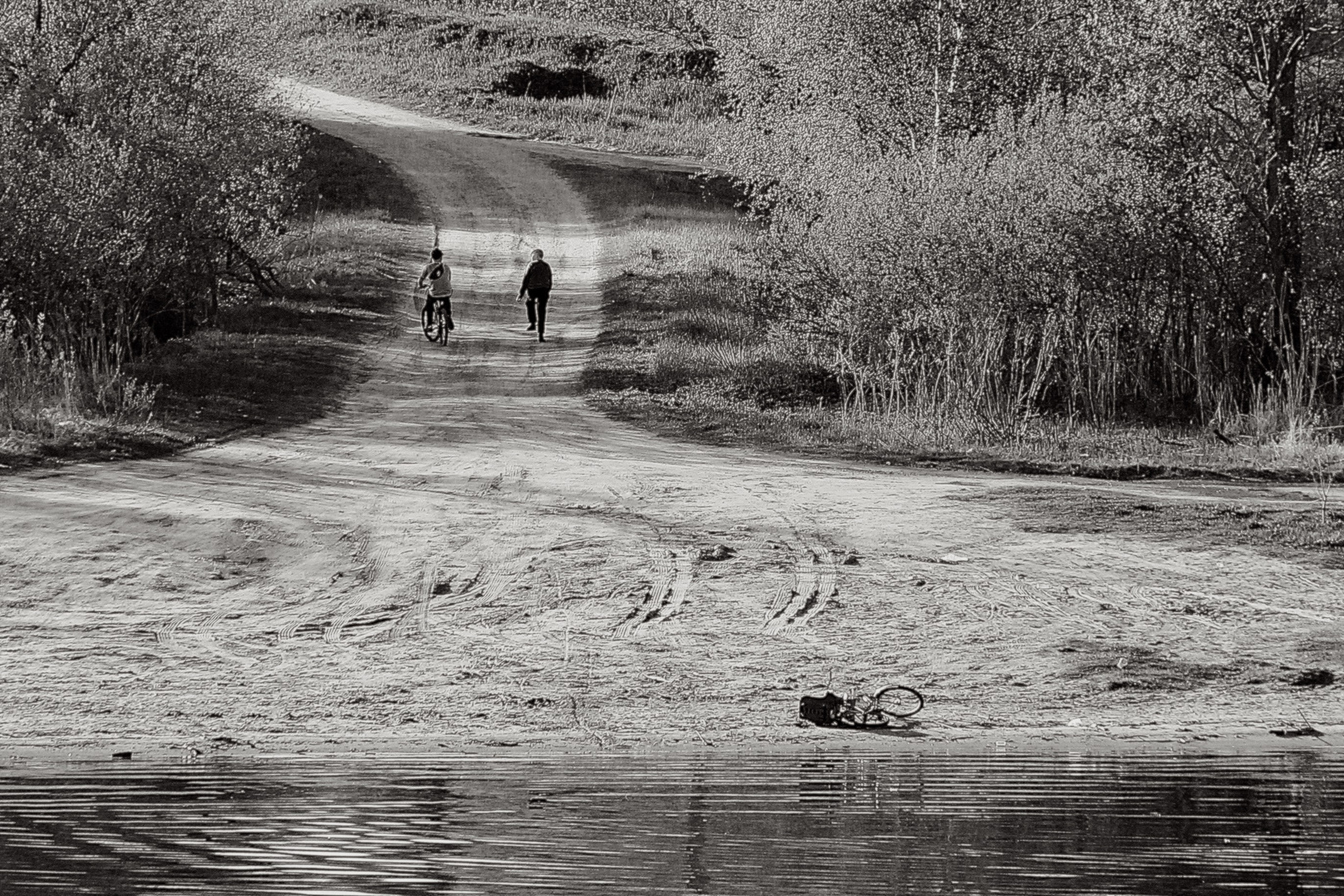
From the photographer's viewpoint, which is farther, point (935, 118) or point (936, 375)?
point (935, 118)

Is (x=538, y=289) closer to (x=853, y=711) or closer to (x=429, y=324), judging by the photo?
(x=429, y=324)

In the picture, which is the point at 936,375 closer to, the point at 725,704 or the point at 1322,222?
the point at 1322,222

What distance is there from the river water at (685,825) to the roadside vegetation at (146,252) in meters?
9.99

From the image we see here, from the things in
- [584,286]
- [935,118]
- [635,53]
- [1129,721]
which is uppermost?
[635,53]

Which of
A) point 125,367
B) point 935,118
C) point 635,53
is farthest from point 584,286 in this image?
point 635,53

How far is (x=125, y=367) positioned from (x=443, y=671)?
14260 mm

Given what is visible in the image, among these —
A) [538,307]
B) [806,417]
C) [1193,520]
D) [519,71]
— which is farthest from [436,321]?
[519,71]

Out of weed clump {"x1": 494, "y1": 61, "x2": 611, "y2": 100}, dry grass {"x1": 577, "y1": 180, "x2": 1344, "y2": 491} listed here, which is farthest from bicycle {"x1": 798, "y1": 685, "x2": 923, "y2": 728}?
weed clump {"x1": 494, "y1": 61, "x2": 611, "y2": 100}

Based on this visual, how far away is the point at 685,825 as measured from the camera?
21.9 ft

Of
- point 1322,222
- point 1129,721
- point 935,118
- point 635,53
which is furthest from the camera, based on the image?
point 635,53

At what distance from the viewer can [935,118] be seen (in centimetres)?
2844

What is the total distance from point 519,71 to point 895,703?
179ft

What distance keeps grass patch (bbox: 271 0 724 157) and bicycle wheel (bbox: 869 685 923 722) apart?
4460 centimetres

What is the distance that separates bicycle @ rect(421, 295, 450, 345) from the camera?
2794 cm
